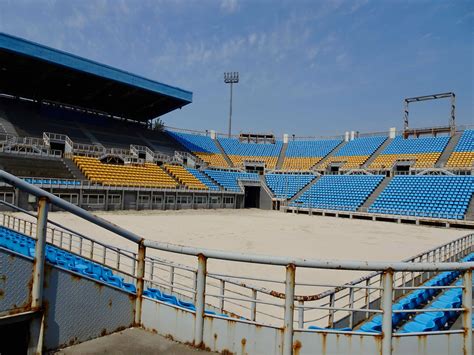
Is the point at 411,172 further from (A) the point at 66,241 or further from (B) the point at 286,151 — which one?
(A) the point at 66,241

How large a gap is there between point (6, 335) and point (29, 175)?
24.5 metres

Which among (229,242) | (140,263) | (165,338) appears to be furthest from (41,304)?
(229,242)

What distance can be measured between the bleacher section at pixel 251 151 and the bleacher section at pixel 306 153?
6.72 feet

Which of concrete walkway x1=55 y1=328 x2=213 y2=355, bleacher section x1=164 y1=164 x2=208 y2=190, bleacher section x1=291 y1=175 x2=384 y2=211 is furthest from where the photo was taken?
bleacher section x1=164 y1=164 x2=208 y2=190

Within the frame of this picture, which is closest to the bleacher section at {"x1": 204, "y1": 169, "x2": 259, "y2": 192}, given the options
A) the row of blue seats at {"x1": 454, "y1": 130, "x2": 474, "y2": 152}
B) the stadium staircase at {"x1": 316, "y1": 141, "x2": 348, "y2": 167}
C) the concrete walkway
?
the stadium staircase at {"x1": 316, "y1": 141, "x2": 348, "y2": 167}

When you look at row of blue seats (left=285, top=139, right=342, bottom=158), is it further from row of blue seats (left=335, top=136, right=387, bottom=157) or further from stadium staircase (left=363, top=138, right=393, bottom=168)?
stadium staircase (left=363, top=138, right=393, bottom=168)

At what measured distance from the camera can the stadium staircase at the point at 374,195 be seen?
102ft

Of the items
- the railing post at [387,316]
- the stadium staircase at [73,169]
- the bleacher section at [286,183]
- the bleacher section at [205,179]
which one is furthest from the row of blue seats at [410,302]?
the bleacher section at [286,183]

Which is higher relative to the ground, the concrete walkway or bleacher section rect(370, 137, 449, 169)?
bleacher section rect(370, 137, 449, 169)

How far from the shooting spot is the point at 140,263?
378cm

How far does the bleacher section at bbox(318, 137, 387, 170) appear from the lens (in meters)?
43.2

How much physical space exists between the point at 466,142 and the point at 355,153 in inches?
520

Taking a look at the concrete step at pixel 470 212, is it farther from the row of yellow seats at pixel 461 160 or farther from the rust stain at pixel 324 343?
the rust stain at pixel 324 343

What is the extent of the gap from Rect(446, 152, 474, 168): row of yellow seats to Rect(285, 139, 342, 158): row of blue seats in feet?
56.1
